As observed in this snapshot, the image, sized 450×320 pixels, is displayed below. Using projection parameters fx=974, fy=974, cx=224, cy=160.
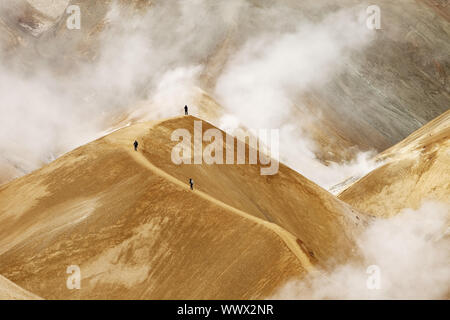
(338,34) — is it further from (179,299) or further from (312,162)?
(179,299)

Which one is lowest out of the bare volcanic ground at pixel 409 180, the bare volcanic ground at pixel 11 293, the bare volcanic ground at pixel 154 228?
the bare volcanic ground at pixel 11 293

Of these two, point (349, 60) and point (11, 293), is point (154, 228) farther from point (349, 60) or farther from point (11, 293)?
point (349, 60)

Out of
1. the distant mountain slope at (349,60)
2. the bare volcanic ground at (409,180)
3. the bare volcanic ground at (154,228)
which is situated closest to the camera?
the bare volcanic ground at (154,228)

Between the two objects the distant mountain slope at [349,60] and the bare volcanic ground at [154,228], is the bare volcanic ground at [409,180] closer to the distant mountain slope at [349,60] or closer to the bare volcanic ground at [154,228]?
the bare volcanic ground at [154,228]

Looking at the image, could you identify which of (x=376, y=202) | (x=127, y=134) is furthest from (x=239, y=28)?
(x=127, y=134)

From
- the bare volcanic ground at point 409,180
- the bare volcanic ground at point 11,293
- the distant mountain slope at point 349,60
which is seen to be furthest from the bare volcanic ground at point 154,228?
the distant mountain slope at point 349,60

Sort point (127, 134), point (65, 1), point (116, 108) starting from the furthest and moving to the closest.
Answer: point (65, 1), point (116, 108), point (127, 134)

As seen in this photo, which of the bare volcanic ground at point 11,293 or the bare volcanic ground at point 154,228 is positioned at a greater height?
the bare volcanic ground at point 154,228
